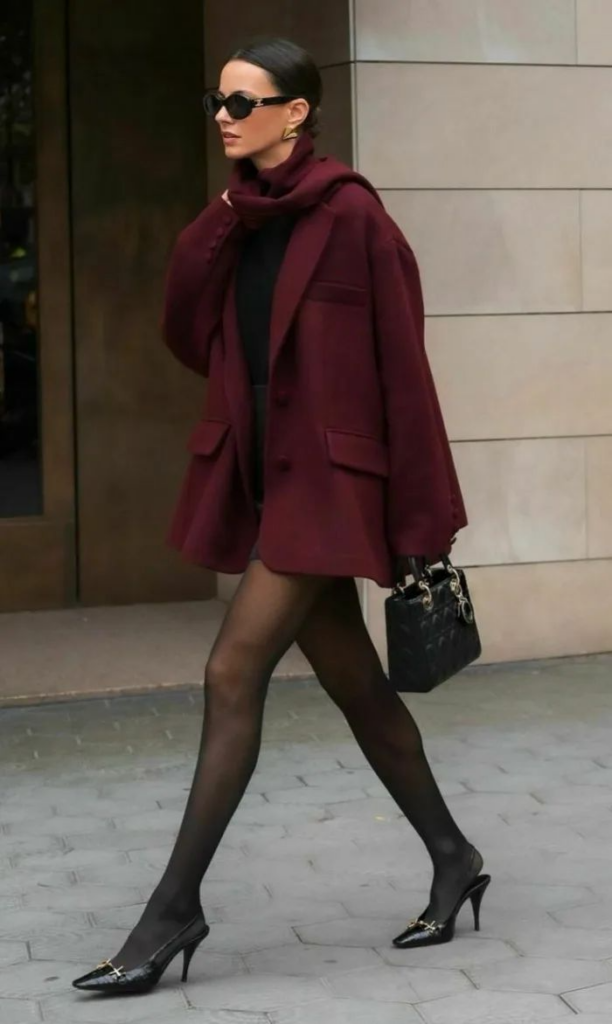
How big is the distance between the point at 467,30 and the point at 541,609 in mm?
2440

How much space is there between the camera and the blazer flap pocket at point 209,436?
13.6 ft

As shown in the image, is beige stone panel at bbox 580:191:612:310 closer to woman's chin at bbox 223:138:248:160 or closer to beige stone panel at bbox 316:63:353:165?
beige stone panel at bbox 316:63:353:165

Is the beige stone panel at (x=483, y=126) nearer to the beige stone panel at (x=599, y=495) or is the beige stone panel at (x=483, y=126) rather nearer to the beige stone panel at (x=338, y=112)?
the beige stone panel at (x=338, y=112)

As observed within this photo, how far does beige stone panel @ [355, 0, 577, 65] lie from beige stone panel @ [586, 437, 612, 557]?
1642 mm

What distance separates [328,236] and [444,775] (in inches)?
99.1

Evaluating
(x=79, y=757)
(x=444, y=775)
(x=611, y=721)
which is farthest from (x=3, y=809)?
(x=611, y=721)

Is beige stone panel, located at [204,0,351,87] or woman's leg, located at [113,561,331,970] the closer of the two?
woman's leg, located at [113,561,331,970]

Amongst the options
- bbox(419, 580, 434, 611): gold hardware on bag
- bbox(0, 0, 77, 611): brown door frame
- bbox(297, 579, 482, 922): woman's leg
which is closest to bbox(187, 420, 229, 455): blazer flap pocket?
bbox(297, 579, 482, 922): woman's leg

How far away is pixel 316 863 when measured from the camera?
5.03 metres

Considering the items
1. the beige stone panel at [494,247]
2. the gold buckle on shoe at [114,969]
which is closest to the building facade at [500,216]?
the beige stone panel at [494,247]

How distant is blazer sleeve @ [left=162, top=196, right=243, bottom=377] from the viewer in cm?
409

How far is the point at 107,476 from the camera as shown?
903 centimetres

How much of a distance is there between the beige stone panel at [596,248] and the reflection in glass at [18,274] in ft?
8.85

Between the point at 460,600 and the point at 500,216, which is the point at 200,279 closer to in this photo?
the point at 460,600
